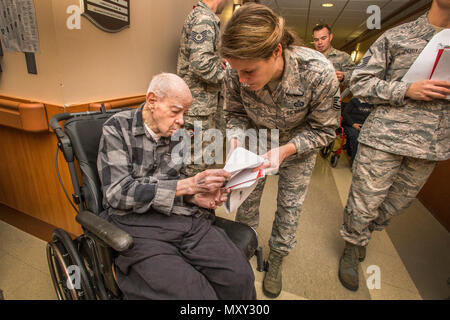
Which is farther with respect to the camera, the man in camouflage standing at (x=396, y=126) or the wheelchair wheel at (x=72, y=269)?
the man in camouflage standing at (x=396, y=126)

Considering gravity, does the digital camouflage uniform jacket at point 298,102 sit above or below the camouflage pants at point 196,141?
above

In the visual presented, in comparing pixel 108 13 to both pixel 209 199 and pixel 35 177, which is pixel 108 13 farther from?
pixel 209 199

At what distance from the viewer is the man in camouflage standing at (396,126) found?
1.20 meters

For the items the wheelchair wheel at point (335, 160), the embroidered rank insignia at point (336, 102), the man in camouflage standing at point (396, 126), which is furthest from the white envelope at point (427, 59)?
the wheelchair wheel at point (335, 160)

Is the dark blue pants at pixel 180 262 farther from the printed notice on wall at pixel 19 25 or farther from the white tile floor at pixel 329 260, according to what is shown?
the printed notice on wall at pixel 19 25

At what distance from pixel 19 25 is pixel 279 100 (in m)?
1.49

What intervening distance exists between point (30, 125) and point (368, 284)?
2.28 meters

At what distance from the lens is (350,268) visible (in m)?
1.58

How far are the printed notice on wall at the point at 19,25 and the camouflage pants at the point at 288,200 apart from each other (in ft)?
4.94

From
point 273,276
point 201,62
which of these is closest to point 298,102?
point 201,62

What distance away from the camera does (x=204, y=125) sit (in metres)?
2.17

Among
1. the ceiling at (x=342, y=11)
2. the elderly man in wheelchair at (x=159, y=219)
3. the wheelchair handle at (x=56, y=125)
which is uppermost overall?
the ceiling at (x=342, y=11)
